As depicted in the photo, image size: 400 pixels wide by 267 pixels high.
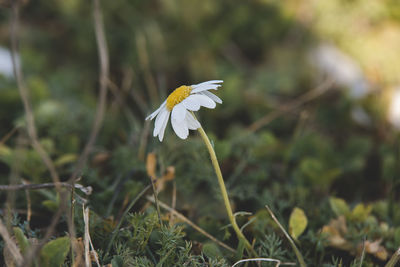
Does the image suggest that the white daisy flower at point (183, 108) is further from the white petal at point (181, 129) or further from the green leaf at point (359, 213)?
the green leaf at point (359, 213)

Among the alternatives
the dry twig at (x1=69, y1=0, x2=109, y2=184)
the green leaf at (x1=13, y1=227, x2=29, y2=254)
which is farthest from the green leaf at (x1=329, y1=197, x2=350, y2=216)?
the green leaf at (x1=13, y1=227, x2=29, y2=254)

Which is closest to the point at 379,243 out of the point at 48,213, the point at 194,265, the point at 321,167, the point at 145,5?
the point at 321,167

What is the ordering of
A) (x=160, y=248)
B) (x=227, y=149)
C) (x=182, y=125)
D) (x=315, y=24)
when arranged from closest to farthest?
(x=182, y=125), (x=160, y=248), (x=227, y=149), (x=315, y=24)

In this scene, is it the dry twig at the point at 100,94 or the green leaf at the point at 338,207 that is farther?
the green leaf at the point at 338,207

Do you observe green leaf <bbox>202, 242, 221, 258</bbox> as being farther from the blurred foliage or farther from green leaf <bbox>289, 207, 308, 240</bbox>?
green leaf <bbox>289, 207, 308, 240</bbox>

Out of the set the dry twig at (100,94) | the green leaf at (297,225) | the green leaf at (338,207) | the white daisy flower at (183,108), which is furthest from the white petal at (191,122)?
the green leaf at (338,207)

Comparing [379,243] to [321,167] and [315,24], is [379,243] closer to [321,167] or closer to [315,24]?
[321,167]

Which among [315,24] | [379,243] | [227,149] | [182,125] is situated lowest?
[379,243]
